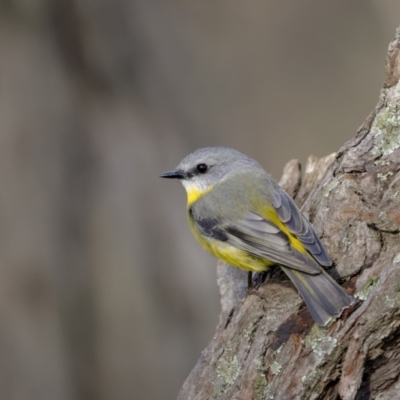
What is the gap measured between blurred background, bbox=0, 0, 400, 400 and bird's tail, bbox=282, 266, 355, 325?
9.48 ft

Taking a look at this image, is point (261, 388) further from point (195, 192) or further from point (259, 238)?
point (195, 192)

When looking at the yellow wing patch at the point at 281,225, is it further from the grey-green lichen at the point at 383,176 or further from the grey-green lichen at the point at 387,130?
the grey-green lichen at the point at 387,130

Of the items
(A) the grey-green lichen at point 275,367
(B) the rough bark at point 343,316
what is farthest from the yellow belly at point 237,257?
(A) the grey-green lichen at point 275,367

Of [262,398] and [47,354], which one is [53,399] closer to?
[47,354]

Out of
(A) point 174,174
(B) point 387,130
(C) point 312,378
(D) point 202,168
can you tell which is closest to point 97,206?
(A) point 174,174

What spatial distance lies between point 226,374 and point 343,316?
0.75 meters

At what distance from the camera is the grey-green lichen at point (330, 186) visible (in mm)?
3845

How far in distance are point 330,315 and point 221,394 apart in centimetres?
78

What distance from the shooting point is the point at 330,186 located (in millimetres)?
3883

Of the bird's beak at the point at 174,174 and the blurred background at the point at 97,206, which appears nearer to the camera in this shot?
the bird's beak at the point at 174,174

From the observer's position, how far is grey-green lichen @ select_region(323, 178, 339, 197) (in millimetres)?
3845

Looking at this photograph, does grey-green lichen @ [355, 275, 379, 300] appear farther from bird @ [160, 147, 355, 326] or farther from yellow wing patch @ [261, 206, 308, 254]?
yellow wing patch @ [261, 206, 308, 254]

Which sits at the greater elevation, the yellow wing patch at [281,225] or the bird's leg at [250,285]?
the yellow wing patch at [281,225]

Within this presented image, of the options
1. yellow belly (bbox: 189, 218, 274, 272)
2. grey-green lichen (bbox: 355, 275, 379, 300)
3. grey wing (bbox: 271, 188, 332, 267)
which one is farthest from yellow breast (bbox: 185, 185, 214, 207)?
grey-green lichen (bbox: 355, 275, 379, 300)
